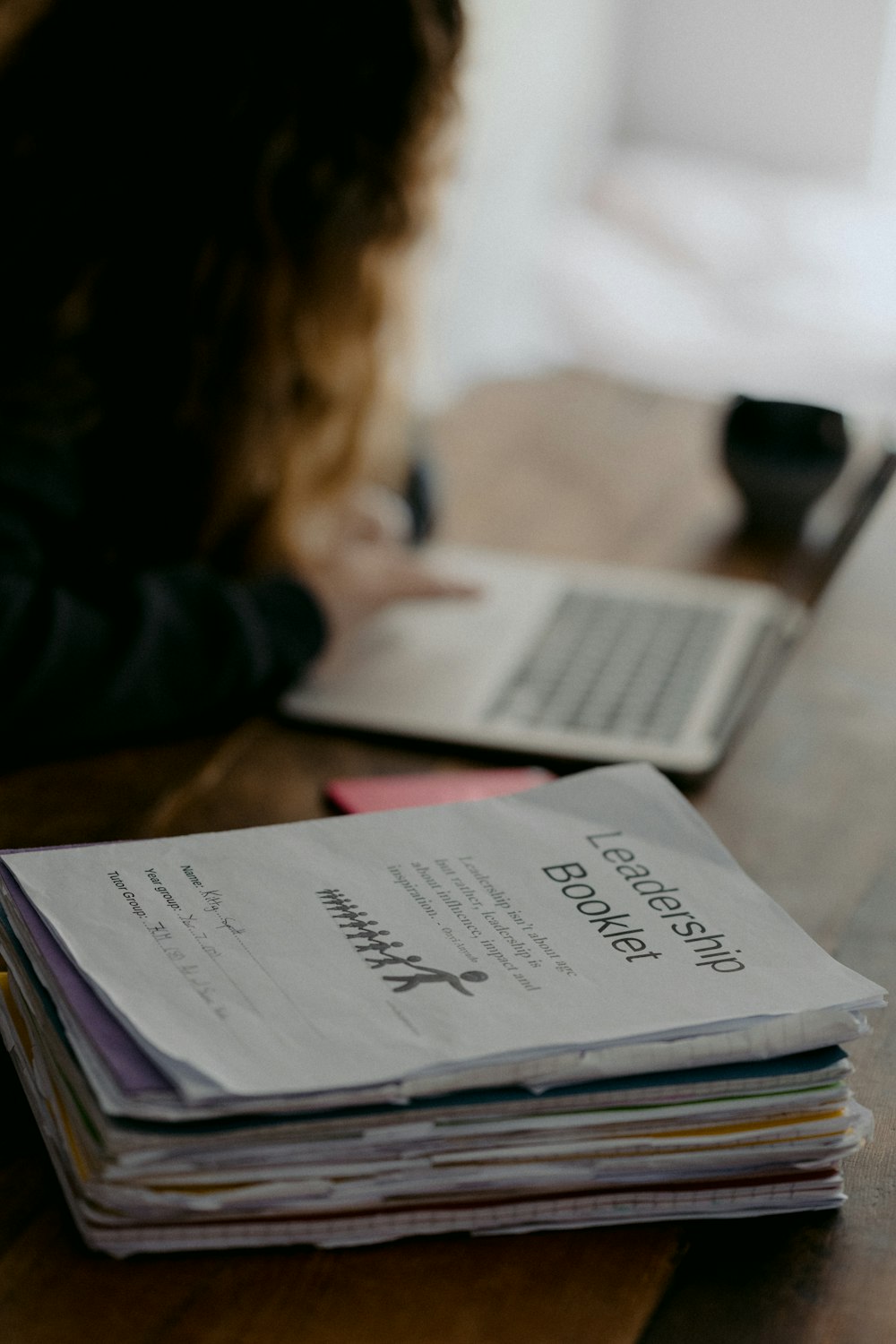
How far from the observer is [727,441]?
128 cm

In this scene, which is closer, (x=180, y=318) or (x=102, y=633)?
(x=102, y=633)

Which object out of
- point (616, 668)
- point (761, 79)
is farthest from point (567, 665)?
point (761, 79)

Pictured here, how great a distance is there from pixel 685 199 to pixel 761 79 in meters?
0.49

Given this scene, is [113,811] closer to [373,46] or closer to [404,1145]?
[404,1145]

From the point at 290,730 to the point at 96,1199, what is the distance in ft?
1.61

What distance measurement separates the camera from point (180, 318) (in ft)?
3.59

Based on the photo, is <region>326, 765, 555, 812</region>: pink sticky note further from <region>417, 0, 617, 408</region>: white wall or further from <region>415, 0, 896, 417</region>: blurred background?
<region>415, 0, 896, 417</region>: blurred background

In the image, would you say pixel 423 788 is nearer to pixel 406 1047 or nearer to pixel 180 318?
pixel 406 1047

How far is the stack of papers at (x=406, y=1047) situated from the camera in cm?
45

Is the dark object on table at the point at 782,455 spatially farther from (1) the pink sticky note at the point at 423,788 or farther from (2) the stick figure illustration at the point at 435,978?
(2) the stick figure illustration at the point at 435,978

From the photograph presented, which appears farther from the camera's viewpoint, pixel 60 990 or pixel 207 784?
pixel 207 784

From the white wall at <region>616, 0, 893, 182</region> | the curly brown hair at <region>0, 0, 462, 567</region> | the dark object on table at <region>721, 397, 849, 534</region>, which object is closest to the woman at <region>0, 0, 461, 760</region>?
the curly brown hair at <region>0, 0, 462, 567</region>

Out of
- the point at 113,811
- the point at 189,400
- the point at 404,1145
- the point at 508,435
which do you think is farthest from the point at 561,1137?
the point at 508,435

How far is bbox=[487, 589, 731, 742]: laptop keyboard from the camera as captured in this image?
0.93 m
